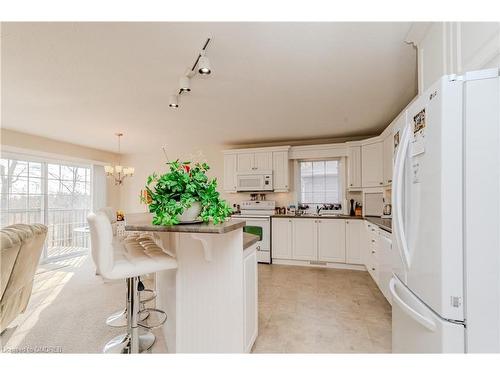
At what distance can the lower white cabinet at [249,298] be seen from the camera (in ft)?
5.70

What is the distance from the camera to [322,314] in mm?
2602

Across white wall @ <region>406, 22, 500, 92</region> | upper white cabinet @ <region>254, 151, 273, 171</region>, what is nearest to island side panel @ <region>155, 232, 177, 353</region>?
white wall @ <region>406, 22, 500, 92</region>

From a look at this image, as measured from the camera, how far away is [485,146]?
1.01m

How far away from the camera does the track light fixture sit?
74.3 inches

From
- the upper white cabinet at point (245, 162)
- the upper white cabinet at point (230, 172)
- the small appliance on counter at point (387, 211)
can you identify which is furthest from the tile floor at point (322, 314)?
the upper white cabinet at point (245, 162)

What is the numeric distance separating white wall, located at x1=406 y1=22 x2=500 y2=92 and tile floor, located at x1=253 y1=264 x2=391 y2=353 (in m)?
2.04

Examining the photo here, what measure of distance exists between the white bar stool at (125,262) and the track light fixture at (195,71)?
1.25m

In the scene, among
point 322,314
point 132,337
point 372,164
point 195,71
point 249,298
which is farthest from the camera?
point 372,164

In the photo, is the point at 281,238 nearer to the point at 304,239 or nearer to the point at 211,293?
the point at 304,239

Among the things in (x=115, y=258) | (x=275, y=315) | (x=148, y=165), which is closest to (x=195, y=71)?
(x=115, y=258)

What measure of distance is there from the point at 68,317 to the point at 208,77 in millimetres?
2800

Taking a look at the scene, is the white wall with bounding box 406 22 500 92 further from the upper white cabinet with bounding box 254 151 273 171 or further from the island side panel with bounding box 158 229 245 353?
the upper white cabinet with bounding box 254 151 273 171
